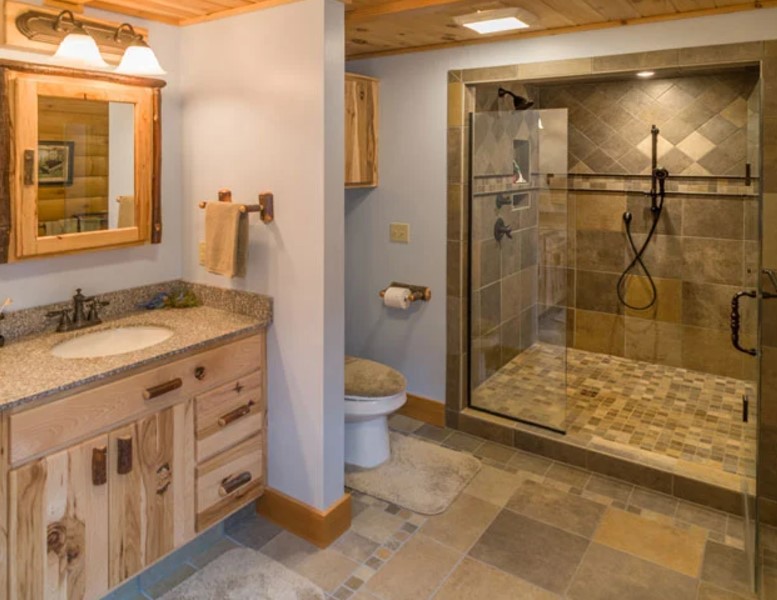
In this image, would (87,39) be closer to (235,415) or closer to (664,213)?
(235,415)

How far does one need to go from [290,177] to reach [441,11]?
935 millimetres

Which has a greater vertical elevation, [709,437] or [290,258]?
[290,258]

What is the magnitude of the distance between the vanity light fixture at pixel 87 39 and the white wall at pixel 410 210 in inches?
57.9

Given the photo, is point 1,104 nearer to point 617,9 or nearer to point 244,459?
point 244,459

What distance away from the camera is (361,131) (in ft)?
11.2

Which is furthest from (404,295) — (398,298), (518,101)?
(518,101)

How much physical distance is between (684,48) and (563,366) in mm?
1679

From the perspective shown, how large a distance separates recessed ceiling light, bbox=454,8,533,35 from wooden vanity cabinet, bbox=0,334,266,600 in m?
1.59

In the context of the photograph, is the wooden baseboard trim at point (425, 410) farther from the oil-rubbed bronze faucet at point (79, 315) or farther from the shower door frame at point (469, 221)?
the oil-rubbed bronze faucet at point (79, 315)

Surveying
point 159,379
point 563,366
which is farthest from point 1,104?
point 563,366

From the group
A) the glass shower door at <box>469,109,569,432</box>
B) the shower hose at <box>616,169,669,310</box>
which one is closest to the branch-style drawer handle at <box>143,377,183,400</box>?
the glass shower door at <box>469,109,569,432</box>

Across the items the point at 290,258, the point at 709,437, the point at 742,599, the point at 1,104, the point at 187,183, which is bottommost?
the point at 742,599

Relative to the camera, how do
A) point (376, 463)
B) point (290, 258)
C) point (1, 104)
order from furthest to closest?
point (376, 463)
point (290, 258)
point (1, 104)

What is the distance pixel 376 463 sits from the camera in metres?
3.08
